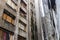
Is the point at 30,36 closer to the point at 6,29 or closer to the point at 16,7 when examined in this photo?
the point at 16,7

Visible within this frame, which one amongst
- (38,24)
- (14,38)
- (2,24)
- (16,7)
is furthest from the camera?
(38,24)

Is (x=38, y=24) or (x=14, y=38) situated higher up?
(x=38, y=24)

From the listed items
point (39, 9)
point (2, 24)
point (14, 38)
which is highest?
point (39, 9)

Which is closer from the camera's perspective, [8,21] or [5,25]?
[5,25]

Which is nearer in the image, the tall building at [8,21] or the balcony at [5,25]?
the balcony at [5,25]

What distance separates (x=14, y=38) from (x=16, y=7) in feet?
7.77

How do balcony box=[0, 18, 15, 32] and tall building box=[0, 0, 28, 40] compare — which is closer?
balcony box=[0, 18, 15, 32]

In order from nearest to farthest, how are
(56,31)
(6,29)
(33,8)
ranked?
(6,29) → (33,8) → (56,31)

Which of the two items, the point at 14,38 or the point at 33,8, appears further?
the point at 33,8

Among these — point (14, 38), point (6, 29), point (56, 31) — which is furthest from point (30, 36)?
point (56, 31)

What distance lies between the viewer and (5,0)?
21.3ft

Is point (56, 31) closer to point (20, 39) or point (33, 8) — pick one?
point (33, 8)

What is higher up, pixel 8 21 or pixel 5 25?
pixel 8 21

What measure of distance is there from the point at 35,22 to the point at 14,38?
15.8 feet
